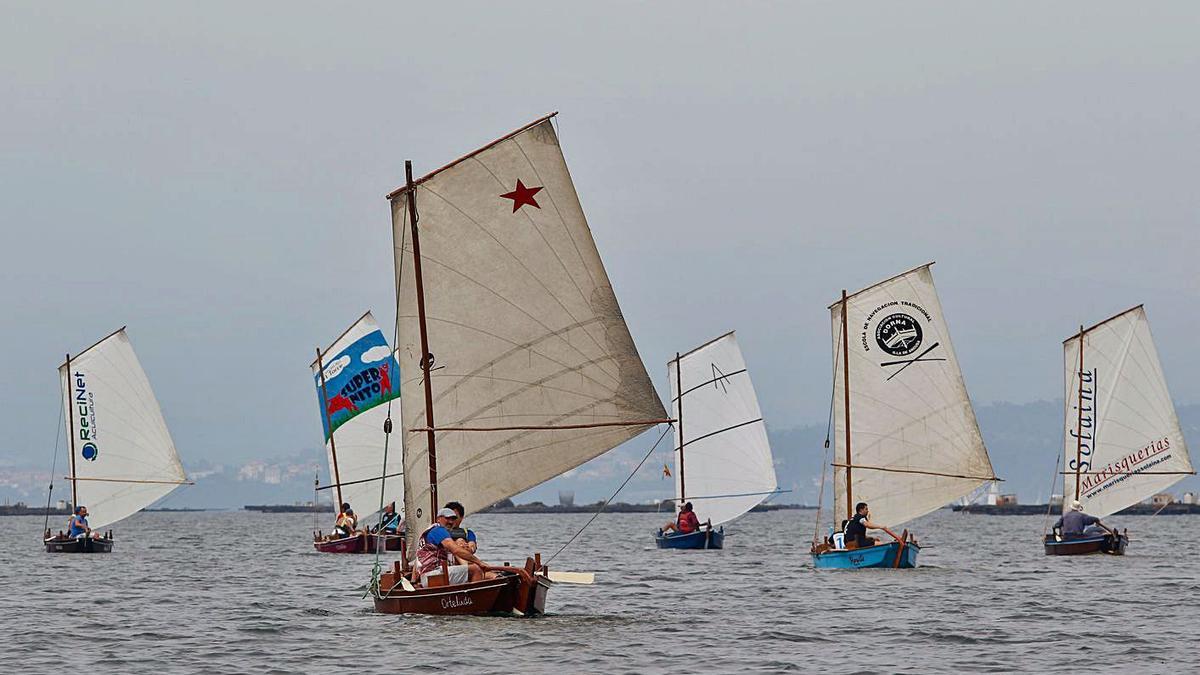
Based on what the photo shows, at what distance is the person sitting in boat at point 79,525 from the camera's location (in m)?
70.9

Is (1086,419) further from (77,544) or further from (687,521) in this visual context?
(77,544)

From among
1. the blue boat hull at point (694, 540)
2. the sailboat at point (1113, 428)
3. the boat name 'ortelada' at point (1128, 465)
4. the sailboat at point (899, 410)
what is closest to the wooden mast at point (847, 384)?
the sailboat at point (899, 410)

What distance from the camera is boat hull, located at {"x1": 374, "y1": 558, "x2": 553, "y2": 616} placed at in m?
30.0

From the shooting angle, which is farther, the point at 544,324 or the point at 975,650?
the point at 544,324

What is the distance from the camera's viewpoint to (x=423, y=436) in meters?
32.3

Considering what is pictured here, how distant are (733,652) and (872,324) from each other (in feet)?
83.0

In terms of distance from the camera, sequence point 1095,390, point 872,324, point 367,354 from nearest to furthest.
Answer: point 872,324
point 1095,390
point 367,354

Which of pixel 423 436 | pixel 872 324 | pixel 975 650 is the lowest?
pixel 975 650

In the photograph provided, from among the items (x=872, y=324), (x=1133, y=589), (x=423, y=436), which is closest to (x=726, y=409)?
(x=872, y=324)

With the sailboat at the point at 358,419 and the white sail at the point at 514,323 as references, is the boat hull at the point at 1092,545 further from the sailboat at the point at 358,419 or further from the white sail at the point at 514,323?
the white sail at the point at 514,323

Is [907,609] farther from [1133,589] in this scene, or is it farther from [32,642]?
[32,642]

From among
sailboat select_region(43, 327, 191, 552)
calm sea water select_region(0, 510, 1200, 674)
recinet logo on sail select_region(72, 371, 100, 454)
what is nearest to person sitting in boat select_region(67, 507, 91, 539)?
sailboat select_region(43, 327, 191, 552)

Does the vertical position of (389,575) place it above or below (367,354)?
below

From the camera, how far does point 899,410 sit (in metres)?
52.4
